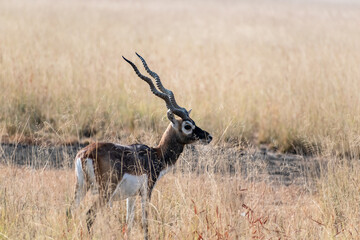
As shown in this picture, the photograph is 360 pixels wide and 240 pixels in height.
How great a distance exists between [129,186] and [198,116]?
355 cm

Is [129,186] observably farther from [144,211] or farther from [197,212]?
[197,212]

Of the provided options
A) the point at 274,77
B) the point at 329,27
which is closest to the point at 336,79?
the point at 274,77

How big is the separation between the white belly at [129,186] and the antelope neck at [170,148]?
0.54 meters

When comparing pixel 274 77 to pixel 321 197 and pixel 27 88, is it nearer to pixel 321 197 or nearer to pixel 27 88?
pixel 27 88

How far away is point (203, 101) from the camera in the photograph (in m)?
10.7

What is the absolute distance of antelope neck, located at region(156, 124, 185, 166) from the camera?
5.99 m

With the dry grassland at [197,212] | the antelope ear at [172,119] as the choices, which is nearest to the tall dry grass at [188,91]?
the dry grassland at [197,212]

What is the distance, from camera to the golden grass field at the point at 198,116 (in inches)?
218

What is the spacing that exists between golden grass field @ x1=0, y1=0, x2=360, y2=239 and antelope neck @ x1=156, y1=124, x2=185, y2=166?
29 centimetres

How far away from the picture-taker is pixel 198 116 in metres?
8.84

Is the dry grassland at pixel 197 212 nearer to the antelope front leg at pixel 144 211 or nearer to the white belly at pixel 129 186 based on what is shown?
the antelope front leg at pixel 144 211

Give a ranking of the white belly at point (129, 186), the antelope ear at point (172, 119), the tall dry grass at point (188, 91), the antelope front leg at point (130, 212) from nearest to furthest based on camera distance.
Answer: the white belly at point (129, 186), the antelope front leg at point (130, 212), the antelope ear at point (172, 119), the tall dry grass at point (188, 91)

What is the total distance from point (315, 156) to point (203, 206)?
3419mm

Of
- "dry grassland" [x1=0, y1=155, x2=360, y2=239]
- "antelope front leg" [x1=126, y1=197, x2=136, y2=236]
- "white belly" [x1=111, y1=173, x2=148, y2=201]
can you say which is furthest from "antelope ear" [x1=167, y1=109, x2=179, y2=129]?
"antelope front leg" [x1=126, y1=197, x2=136, y2=236]
